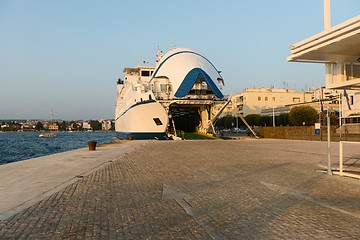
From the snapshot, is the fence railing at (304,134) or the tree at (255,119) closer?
the fence railing at (304,134)

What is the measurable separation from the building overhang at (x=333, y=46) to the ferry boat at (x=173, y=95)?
3025 cm

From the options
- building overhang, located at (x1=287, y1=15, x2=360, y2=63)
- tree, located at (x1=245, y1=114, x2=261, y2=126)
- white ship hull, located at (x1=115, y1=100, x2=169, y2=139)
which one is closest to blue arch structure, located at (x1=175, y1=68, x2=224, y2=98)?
white ship hull, located at (x1=115, y1=100, x2=169, y2=139)

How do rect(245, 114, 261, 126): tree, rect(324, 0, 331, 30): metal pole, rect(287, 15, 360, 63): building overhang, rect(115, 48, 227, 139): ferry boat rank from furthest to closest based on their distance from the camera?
1. rect(245, 114, 261, 126): tree
2. rect(115, 48, 227, 139): ferry boat
3. rect(324, 0, 331, 30): metal pole
4. rect(287, 15, 360, 63): building overhang

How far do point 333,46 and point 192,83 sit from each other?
32.7 metres

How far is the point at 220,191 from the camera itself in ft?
29.9

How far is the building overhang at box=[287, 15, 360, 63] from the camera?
28.4 feet

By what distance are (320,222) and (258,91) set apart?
105m

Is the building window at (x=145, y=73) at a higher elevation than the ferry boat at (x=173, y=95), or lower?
higher

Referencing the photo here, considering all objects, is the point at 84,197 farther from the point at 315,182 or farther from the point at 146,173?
the point at 315,182

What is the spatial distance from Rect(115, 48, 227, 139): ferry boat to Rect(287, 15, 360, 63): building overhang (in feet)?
99.3

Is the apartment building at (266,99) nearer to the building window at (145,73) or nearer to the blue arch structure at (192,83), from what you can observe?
the building window at (145,73)

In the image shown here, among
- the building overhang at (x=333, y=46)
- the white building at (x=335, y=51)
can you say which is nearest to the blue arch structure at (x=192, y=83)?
the white building at (x=335, y=51)

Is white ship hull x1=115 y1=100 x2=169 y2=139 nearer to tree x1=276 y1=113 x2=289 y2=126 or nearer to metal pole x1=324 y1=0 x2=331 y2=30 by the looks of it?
metal pole x1=324 y1=0 x2=331 y2=30

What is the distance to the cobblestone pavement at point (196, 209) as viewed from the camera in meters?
5.52
